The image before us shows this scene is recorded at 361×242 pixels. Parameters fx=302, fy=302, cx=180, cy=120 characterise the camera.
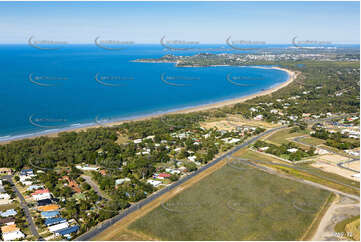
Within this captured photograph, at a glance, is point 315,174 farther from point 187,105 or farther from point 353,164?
point 187,105

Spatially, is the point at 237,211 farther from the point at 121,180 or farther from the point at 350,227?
the point at 121,180

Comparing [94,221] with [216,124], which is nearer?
[94,221]

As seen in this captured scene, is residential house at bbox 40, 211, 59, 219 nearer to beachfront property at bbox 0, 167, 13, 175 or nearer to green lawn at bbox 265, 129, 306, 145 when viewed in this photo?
beachfront property at bbox 0, 167, 13, 175

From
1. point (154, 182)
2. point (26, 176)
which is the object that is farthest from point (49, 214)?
point (154, 182)

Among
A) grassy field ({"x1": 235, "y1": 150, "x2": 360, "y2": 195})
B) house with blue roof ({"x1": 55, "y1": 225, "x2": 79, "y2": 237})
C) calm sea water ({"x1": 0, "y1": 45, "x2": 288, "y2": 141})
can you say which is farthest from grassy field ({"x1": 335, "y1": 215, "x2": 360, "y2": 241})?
calm sea water ({"x1": 0, "y1": 45, "x2": 288, "y2": 141})

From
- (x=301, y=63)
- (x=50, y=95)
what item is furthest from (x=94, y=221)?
(x=301, y=63)

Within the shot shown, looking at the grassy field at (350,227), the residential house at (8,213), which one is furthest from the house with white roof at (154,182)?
the grassy field at (350,227)
